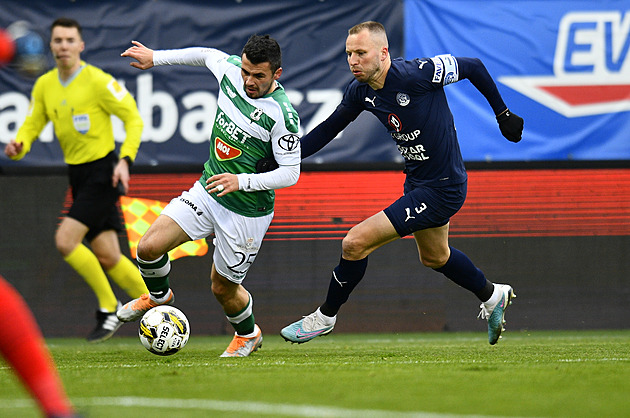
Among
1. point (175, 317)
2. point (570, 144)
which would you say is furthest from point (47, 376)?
point (570, 144)

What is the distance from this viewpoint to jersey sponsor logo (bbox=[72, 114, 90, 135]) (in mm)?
7750

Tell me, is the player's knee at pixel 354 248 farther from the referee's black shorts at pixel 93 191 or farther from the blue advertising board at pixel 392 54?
the blue advertising board at pixel 392 54

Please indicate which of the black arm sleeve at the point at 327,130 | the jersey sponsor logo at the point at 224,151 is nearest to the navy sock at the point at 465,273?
the black arm sleeve at the point at 327,130

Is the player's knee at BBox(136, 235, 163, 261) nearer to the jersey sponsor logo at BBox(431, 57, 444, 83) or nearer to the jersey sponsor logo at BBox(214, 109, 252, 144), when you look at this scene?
the jersey sponsor logo at BBox(214, 109, 252, 144)

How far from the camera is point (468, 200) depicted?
951 centimetres

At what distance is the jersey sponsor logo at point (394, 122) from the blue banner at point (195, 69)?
3.84m

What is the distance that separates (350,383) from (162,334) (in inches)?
72.9

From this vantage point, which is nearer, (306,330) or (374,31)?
(374,31)

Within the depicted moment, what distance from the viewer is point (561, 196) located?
9.46 m

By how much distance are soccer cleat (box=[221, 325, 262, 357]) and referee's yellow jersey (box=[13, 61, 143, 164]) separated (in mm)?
2331

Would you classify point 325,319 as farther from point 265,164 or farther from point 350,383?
point 350,383

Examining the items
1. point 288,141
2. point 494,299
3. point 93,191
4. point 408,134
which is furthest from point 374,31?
point 93,191

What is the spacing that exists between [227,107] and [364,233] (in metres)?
1.25

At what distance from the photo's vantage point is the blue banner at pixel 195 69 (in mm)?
10094
